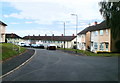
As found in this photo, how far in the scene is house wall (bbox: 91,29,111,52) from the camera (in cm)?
3851

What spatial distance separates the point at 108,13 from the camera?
796 inches

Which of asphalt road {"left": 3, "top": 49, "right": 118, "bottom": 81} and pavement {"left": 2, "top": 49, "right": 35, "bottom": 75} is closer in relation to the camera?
asphalt road {"left": 3, "top": 49, "right": 118, "bottom": 81}

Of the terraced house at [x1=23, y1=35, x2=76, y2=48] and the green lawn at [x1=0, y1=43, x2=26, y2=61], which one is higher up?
the terraced house at [x1=23, y1=35, x2=76, y2=48]

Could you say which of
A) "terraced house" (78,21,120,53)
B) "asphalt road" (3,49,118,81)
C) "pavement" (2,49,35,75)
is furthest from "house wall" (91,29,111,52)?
"pavement" (2,49,35,75)

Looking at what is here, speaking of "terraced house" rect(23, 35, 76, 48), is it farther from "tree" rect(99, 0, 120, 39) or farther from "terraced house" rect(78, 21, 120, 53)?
"tree" rect(99, 0, 120, 39)

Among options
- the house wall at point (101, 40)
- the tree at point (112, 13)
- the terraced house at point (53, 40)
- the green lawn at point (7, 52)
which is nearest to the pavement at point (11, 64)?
the green lawn at point (7, 52)

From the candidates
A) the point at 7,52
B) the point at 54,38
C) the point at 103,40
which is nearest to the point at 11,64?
the point at 7,52

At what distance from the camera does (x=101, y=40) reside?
4103 cm

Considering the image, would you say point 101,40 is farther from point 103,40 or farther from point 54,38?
point 54,38

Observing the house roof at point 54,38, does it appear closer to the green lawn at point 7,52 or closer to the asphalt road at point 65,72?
the green lawn at point 7,52

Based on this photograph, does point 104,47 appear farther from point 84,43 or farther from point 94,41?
point 84,43

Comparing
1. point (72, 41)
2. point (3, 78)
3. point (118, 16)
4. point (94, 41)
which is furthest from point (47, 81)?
point (72, 41)

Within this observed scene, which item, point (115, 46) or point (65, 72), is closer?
point (65, 72)

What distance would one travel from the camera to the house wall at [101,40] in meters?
38.5
